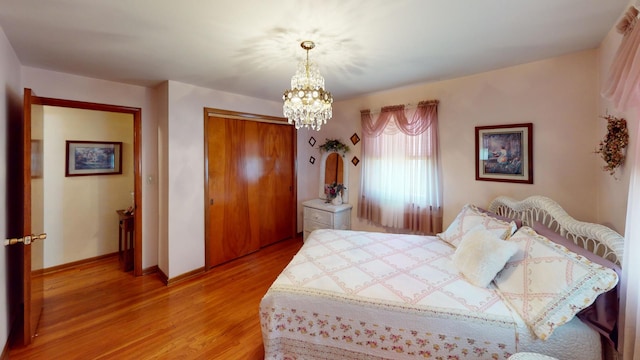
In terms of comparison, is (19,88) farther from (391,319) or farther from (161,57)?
(391,319)

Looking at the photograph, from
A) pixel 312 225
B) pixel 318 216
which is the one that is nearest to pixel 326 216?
pixel 318 216

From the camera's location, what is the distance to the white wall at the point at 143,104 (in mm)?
2627

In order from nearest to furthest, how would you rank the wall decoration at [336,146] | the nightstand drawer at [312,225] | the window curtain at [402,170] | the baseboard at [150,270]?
the window curtain at [402,170] < the baseboard at [150,270] < the nightstand drawer at [312,225] < the wall decoration at [336,146]

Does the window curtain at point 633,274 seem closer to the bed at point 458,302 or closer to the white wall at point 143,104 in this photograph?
the bed at point 458,302

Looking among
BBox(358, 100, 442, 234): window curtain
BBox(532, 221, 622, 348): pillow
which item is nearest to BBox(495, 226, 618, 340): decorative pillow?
BBox(532, 221, 622, 348): pillow

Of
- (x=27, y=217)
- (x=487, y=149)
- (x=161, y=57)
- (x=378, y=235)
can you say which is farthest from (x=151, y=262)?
(x=487, y=149)

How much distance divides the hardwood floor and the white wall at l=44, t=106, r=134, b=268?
321 millimetres

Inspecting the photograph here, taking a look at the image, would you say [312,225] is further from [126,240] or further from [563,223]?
[563,223]

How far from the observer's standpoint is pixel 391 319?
1.43m

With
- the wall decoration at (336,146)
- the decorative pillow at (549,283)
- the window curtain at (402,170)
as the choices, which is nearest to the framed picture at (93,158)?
the wall decoration at (336,146)

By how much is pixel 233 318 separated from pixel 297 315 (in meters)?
1.07

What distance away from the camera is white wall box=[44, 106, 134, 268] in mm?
3209

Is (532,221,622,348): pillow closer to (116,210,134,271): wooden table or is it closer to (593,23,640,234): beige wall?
(593,23,640,234): beige wall

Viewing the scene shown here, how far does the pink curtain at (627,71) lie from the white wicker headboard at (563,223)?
31.8 inches
